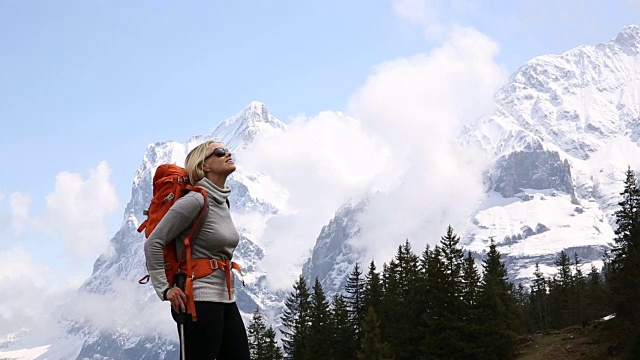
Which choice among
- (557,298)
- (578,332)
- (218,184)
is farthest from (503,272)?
(218,184)

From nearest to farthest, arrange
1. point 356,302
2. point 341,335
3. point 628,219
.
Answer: point 341,335 < point 628,219 < point 356,302

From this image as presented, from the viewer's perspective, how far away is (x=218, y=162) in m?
6.39

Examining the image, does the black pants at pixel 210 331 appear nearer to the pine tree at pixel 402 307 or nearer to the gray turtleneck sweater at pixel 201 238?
the gray turtleneck sweater at pixel 201 238

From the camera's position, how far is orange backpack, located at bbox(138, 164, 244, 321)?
5.96 metres

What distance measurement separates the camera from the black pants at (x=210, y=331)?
594 centimetres

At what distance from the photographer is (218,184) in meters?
6.42

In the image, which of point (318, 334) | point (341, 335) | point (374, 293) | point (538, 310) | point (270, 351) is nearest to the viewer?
point (318, 334)

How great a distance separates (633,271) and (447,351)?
11173 millimetres

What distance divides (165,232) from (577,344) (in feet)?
158

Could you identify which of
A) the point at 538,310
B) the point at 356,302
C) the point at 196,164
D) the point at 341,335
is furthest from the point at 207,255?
the point at 538,310

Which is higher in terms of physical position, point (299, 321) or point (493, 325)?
point (299, 321)

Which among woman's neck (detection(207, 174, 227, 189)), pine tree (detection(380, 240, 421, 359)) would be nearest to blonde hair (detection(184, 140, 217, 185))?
woman's neck (detection(207, 174, 227, 189))

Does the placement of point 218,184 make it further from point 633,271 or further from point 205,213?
point 633,271

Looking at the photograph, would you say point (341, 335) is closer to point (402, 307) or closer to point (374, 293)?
point (374, 293)
